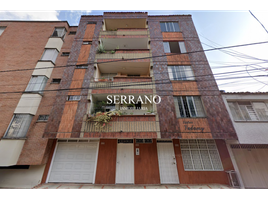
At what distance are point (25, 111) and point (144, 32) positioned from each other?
12.4m

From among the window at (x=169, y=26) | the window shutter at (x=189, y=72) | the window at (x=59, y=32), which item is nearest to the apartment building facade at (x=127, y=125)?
the window shutter at (x=189, y=72)

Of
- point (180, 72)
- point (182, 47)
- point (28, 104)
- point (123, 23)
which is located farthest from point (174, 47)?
point (28, 104)

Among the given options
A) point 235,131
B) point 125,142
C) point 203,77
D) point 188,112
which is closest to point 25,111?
point 125,142

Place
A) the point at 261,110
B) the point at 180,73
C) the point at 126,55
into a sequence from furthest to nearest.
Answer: the point at 126,55 → the point at 180,73 → the point at 261,110

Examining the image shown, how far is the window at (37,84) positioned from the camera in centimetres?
878

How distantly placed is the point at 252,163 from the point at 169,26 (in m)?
13.4

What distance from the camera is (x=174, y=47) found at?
1048 centimetres

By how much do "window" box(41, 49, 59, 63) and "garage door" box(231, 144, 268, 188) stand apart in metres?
16.4

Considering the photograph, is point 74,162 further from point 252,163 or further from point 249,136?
point 252,163

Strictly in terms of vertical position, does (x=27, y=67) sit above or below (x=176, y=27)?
below

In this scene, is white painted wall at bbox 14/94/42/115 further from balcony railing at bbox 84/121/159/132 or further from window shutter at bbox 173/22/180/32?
window shutter at bbox 173/22/180/32

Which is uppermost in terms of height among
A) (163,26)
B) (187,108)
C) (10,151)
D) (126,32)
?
(163,26)

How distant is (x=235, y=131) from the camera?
7.12 metres
